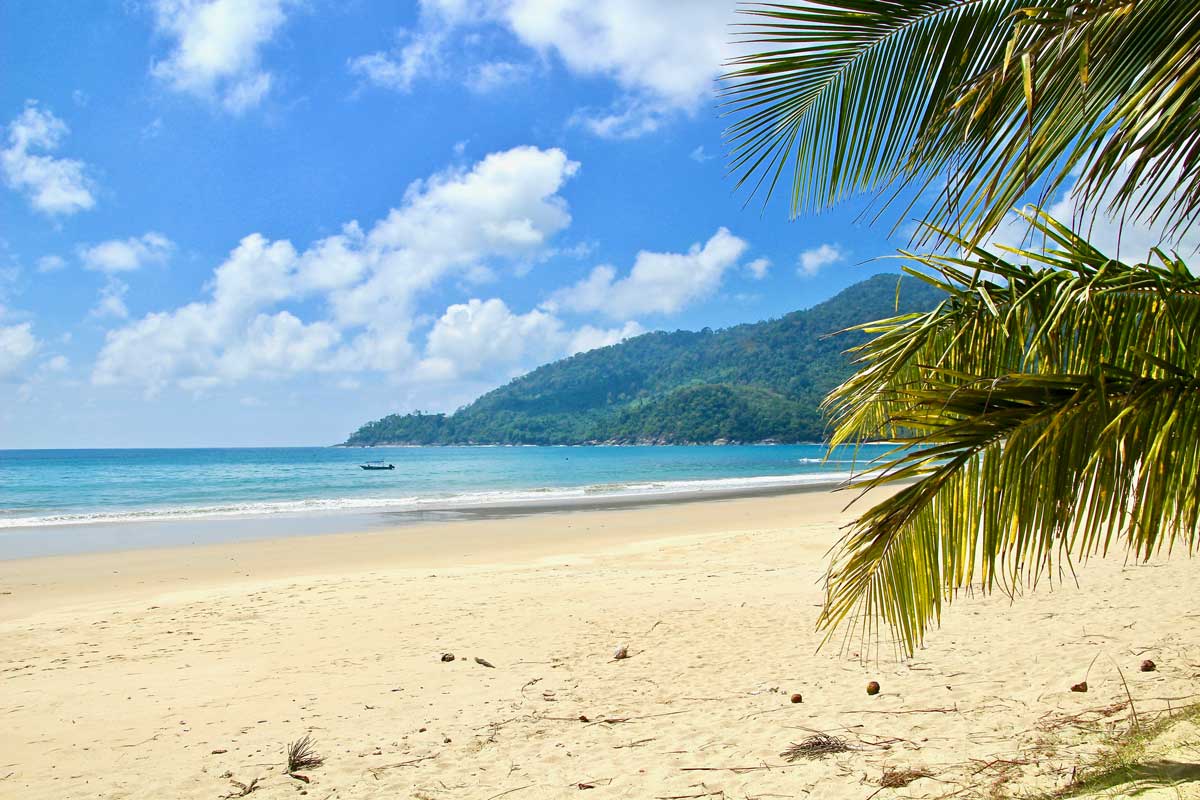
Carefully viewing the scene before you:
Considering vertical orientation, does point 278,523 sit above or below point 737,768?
below

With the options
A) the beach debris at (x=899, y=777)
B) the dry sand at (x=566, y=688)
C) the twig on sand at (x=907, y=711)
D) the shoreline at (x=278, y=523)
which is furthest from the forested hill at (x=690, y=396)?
the beach debris at (x=899, y=777)

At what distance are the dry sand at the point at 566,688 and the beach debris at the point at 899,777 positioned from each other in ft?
0.14

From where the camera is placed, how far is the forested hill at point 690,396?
122 m

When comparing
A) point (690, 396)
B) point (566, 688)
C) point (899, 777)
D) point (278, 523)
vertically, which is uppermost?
point (690, 396)

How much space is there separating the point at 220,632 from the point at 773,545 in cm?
827

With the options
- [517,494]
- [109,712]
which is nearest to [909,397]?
[109,712]

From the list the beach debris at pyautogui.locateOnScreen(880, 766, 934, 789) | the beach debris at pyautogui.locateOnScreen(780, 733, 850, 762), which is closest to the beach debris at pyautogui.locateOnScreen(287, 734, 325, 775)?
the beach debris at pyautogui.locateOnScreen(780, 733, 850, 762)

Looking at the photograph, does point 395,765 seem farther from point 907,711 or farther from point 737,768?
point 907,711

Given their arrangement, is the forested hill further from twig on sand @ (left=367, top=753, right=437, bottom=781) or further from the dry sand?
twig on sand @ (left=367, top=753, right=437, bottom=781)

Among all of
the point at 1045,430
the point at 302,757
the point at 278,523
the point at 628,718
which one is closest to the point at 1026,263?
the point at 1045,430

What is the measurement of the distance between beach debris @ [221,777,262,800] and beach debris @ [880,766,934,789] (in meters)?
3.06

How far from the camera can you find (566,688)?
17.4 ft

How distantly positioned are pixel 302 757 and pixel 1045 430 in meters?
3.96

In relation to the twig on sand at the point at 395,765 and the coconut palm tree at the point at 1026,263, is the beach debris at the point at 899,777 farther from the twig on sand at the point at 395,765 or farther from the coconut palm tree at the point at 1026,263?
the twig on sand at the point at 395,765
